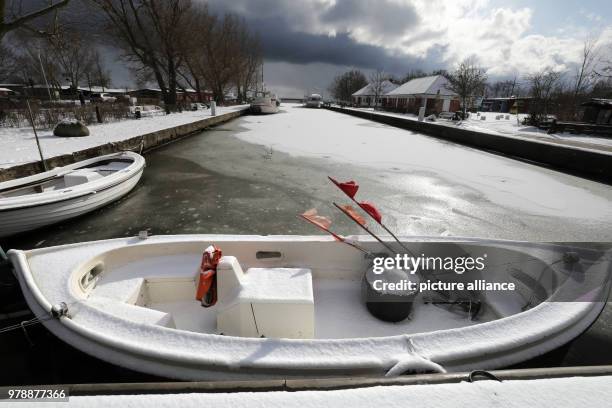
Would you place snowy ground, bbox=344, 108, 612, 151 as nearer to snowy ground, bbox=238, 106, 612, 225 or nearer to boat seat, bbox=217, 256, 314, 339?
snowy ground, bbox=238, 106, 612, 225

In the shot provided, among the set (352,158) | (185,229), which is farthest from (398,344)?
(352,158)

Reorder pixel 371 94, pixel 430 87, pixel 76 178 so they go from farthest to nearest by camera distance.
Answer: pixel 371 94
pixel 430 87
pixel 76 178

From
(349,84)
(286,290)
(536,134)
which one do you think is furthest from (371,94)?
(286,290)

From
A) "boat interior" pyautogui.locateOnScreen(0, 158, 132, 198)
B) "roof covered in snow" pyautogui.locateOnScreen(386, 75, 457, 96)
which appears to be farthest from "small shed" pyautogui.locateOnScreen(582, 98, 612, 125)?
"boat interior" pyautogui.locateOnScreen(0, 158, 132, 198)

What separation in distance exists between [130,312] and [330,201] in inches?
206

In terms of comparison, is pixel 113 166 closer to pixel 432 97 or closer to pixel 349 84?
pixel 432 97

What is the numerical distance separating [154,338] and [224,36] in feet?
159

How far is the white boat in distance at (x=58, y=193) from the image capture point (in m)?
4.83

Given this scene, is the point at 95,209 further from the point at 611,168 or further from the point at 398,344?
A: the point at 611,168

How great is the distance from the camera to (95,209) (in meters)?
6.16

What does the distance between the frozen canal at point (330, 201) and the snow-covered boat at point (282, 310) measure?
0.35 m

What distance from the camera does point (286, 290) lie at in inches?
99.8

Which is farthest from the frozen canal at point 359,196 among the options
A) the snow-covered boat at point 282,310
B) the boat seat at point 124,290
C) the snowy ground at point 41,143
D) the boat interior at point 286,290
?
the boat seat at point 124,290

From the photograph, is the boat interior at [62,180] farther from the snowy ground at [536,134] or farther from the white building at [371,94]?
the white building at [371,94]
